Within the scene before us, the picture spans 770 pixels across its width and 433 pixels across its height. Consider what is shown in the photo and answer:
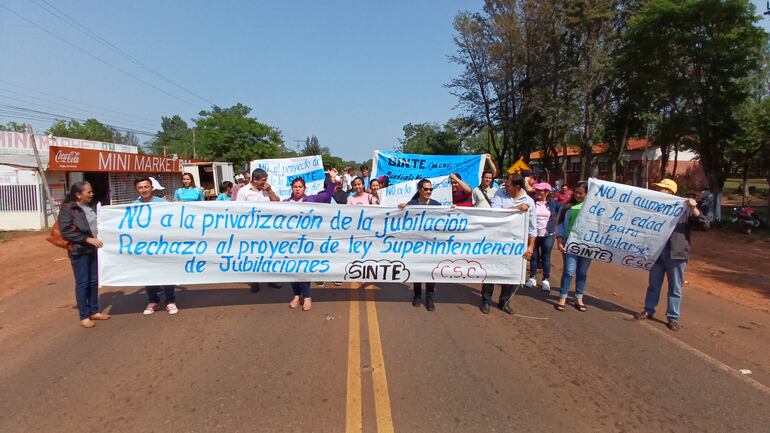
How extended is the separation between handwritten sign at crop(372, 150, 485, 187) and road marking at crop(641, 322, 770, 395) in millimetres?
6916

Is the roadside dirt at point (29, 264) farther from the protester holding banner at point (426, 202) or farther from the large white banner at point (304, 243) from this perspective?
the protester holding banner at point (426, 202)

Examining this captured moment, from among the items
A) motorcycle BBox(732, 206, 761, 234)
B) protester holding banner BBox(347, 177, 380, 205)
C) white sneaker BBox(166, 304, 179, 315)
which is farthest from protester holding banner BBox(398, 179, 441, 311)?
motorcycle BBox(732, 206, 761, 234)

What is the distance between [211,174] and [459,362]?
83.9 feet

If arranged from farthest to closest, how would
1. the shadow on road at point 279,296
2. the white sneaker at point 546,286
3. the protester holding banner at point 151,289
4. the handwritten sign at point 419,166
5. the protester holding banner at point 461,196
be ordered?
1. the handwritten sign at point 419,166
2. the white sneaker at point 546,286
3. the protester holding banner at point 461,196
4. the shadow on road at point 279,296
5. the protester holding banner at point 151,289

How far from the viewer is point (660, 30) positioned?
16703 mm

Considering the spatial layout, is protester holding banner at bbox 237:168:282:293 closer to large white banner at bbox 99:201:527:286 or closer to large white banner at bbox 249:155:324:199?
large white banner at bbox 99:201:527:286

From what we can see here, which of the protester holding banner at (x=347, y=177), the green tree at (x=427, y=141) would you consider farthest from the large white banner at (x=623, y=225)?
the green tree at (x=427, y=141)

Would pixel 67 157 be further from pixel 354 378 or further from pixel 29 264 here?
pixel 354 378

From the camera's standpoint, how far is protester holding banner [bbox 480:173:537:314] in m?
5.59

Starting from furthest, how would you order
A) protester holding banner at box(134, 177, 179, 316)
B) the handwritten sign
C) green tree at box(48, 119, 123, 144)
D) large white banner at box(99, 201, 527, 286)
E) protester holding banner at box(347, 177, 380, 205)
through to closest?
green tree at box(48, 119, 123, 144) < the handwritten sign < protester holding banner at box(347, 177, 380, 205) < protester holding banner at box(134, 177, 179, 316) < large white banner at box(99, 201, 527, 286)

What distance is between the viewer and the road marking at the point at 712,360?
384 centimetres

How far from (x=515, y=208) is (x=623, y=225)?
1417 mm

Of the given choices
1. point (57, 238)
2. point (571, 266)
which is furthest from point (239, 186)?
point (571, 266)

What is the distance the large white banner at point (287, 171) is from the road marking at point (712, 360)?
9.84 m
